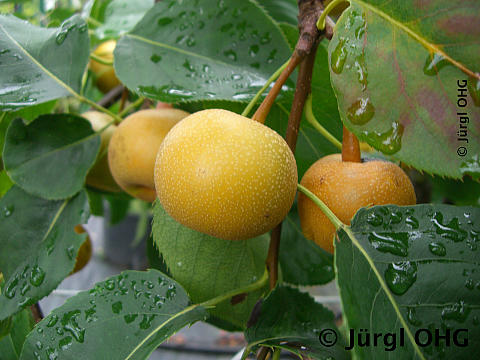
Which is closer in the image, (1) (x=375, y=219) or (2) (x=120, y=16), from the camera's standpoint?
(1) (x=375, y=219)

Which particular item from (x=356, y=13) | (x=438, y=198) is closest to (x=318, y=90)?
(x=356, y=13)

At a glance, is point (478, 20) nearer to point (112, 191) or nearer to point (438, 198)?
point (112, 191)

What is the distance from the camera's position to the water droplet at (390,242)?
0.37 metres

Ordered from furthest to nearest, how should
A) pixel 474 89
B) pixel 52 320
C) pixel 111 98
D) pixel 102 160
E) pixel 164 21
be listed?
pixel 111 98
pixel 102 160
pixel 164 21
pixel 52 320
pixel 474 89

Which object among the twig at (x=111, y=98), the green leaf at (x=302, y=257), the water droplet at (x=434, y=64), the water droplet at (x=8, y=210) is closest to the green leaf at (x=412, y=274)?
the water droplet at (x=434, y=64)

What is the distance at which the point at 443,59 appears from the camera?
33 cm

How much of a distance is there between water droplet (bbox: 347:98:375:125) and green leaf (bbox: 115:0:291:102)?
15cm

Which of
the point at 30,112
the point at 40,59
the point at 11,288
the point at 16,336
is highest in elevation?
the point at 40,59

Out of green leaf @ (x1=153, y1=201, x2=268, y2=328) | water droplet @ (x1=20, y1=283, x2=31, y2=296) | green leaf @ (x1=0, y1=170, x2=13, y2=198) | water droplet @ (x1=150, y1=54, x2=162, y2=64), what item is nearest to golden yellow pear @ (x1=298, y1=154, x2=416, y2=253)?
green leaf @ (x1=153, y1=201, x2=268, y2=328)

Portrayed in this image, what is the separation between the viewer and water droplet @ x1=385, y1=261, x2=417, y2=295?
35cm

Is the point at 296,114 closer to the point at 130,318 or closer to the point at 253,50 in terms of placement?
the point at 253,50

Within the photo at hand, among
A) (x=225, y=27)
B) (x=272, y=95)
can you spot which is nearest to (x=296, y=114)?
(x=272, y=95)

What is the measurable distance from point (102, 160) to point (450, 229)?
480 mm
